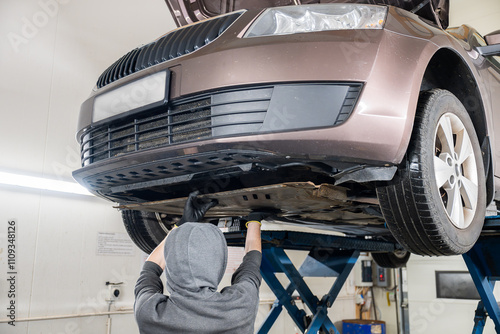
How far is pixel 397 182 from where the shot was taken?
1.41 m

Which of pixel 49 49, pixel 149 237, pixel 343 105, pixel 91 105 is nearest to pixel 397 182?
pixel 343 105

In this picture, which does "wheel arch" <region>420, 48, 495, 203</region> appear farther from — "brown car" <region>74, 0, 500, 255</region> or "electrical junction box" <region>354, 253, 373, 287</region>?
"electrical junction box" <region>354, 253, 373, 287</region>

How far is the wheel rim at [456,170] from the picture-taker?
60.2 inches

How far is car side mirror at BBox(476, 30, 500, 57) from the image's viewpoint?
1.89 metres

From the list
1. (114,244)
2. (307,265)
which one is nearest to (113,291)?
(114,244)

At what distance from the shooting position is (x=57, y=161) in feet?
12.6

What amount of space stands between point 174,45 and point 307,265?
1916 mm

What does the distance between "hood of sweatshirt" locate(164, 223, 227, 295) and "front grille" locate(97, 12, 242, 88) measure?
62 cm

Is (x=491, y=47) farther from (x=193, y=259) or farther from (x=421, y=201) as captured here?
(x=193, y=259)

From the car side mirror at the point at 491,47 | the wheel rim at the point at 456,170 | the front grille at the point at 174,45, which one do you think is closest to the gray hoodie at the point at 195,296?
the front grille at the point at 174,45

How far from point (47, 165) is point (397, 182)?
3263 mm

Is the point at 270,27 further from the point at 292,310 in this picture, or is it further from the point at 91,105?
Answer: the point at 292,310

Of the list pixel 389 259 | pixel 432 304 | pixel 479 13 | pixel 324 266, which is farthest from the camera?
pixel 432 304

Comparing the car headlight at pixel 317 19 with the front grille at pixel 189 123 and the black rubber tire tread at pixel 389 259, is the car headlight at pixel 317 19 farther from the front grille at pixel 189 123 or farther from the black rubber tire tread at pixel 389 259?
the black rubber tire tread at pixel 389 259
